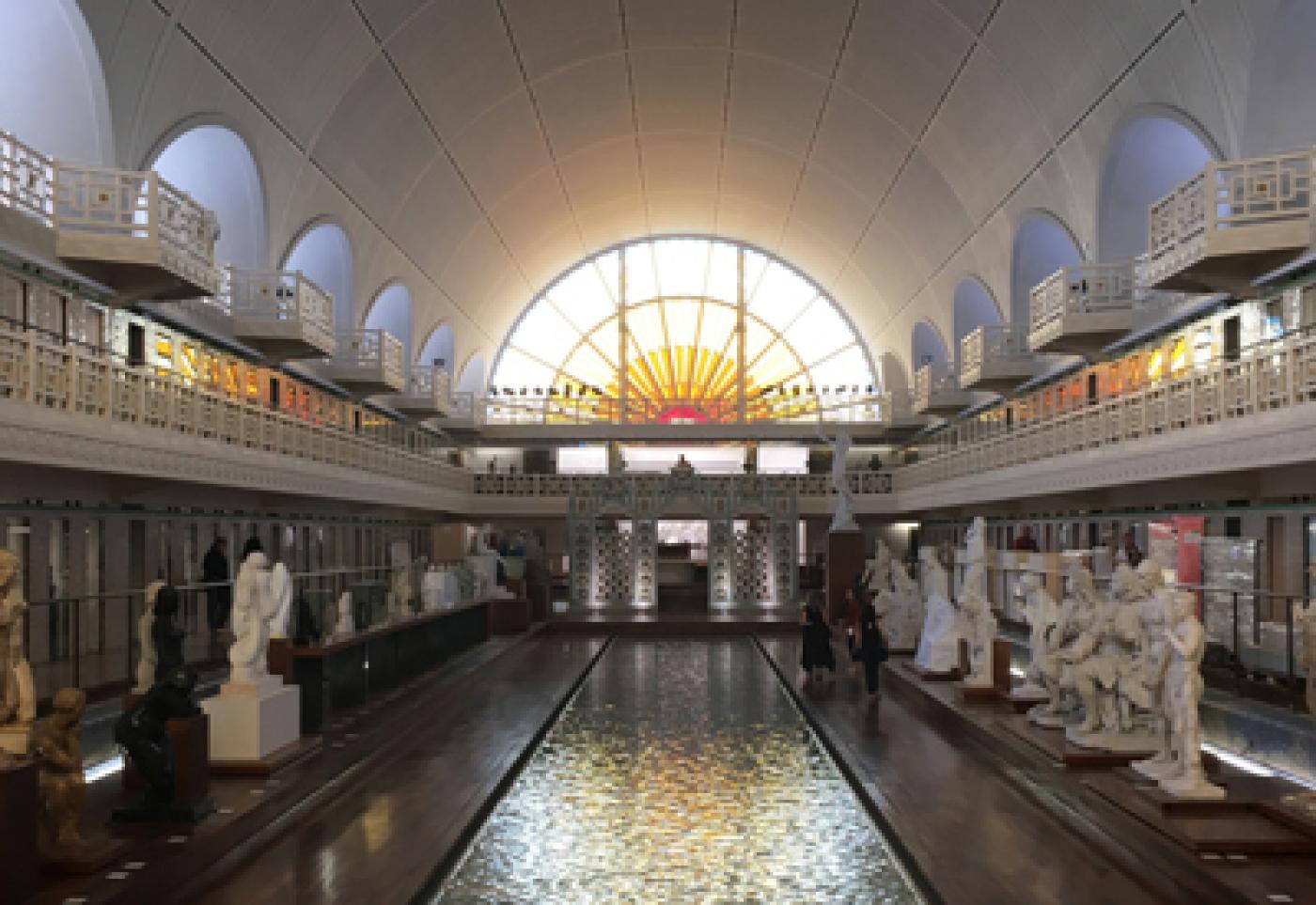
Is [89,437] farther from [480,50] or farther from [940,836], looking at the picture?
[480,50]

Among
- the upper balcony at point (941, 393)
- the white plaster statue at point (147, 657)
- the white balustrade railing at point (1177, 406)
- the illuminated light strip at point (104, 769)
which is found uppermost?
the upper balcony at point (941, 393)

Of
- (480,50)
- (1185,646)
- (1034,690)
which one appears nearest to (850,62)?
(480,50)

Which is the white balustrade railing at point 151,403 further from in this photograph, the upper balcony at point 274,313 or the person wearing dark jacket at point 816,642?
Answer: the person wearing dark jacket at point 816,642

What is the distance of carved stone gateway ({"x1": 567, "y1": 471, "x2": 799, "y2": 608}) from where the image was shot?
33.8 metres

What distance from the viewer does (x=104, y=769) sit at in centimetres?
1146

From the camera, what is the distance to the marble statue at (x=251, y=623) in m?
11.5

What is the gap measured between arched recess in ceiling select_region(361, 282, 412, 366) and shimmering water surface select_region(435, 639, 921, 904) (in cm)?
2433

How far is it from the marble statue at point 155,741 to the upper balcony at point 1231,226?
14.5 meters

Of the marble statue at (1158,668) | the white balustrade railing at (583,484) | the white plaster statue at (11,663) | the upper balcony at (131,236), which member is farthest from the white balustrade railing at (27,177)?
the white balustrade railing at (583,484)

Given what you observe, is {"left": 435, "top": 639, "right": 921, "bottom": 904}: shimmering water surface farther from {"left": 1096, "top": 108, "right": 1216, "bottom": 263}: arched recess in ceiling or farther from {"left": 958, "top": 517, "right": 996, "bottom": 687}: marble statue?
{"left": 1096, "top": 108, "right": 1216, "bottom": 263}: arched recess in ceiling

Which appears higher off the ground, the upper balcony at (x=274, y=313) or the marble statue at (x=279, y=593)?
the upper balcony at (x=274, y=313)

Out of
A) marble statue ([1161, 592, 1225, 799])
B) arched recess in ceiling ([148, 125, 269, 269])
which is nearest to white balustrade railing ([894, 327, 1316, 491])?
marble statue ([1161, 592, 1225, 799])

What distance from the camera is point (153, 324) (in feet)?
74.3

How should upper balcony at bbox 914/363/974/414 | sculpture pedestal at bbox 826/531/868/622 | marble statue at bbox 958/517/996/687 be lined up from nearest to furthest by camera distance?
marble statue at bbox 958/517/996/687 < sculpture pedestal at bbox 826/531/868/622 < upper balcony at bbox 914/363/974/414
